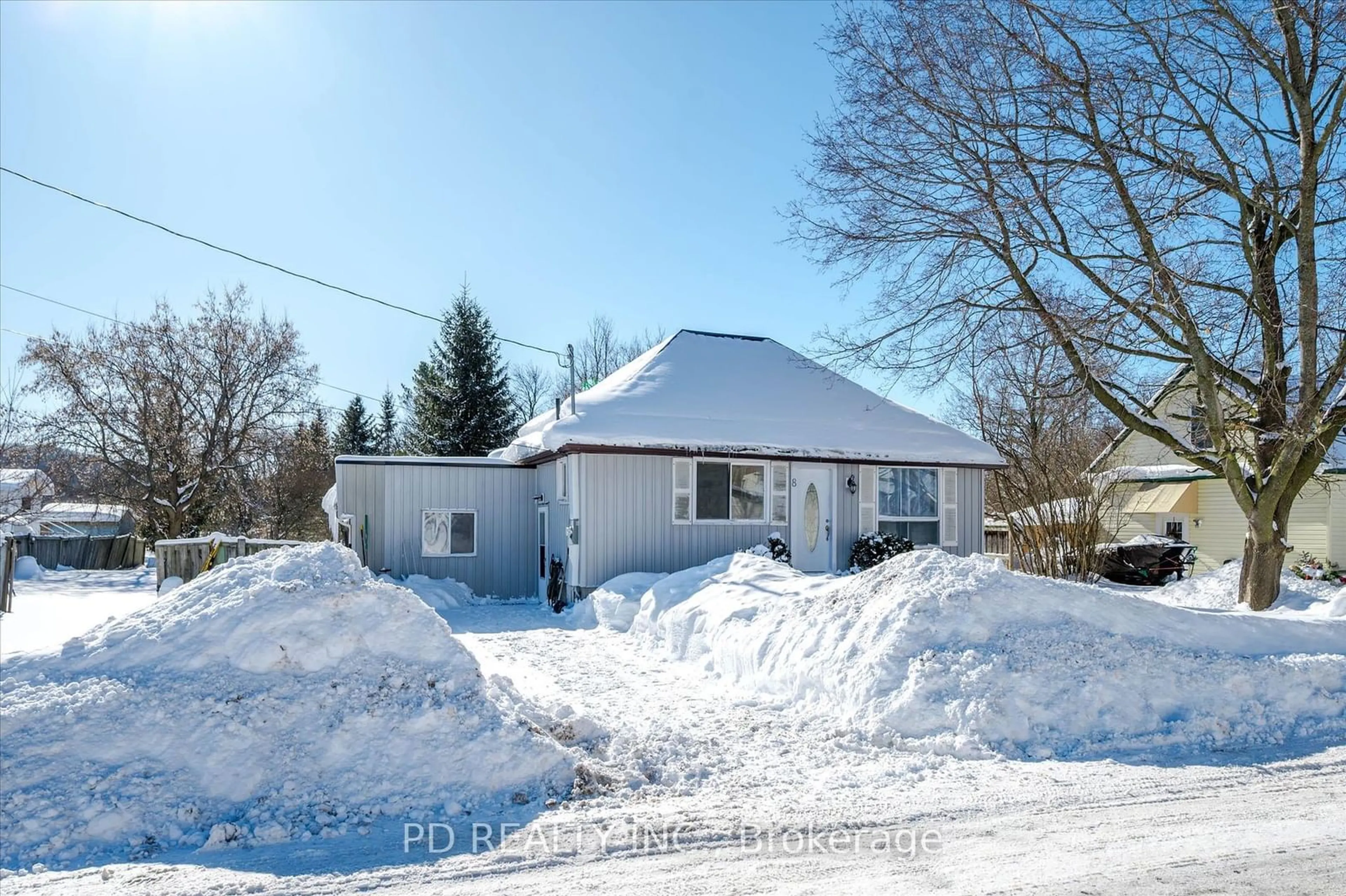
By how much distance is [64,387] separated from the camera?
82.2 ft

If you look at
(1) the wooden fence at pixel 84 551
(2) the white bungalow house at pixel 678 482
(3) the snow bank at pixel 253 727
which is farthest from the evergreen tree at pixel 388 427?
(3) the snow bank at pixel 253 727

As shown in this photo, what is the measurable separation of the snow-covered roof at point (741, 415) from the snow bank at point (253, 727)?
7574 mm

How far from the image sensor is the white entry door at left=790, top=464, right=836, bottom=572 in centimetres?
1527

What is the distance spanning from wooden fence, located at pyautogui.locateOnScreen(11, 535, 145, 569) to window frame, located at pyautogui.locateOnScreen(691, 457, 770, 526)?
2184cm

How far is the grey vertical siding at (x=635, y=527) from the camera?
45.9 ft

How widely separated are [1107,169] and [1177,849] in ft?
27.7

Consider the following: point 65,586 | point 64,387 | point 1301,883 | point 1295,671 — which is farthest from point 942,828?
point 64,387

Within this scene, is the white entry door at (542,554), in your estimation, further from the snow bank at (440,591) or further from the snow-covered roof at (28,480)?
the snow-covered roof at (28,480)

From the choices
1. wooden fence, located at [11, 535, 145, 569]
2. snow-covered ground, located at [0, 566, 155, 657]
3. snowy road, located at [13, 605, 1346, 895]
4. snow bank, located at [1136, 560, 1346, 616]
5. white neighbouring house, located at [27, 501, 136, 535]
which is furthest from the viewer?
white neighbouring house, located at [27, 501, 136, 535]

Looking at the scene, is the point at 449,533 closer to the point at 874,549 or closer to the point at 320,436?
the point at 874,549

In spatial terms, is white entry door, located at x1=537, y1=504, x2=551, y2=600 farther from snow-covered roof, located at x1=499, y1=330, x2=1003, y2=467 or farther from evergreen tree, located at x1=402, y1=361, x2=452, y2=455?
evergreen tree, located at x1=402, y1=361, x2=452, y2=455

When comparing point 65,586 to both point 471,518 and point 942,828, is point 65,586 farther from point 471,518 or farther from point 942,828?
point 942,828

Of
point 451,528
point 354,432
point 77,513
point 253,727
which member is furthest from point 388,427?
point 253,727

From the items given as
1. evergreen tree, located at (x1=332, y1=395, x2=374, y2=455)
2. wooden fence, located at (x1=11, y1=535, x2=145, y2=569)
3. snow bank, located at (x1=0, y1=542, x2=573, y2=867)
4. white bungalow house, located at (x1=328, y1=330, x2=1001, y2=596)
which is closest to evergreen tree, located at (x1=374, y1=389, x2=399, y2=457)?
evergreen tree, located at (x1=332, y1=395, x2=374, y2=455)
